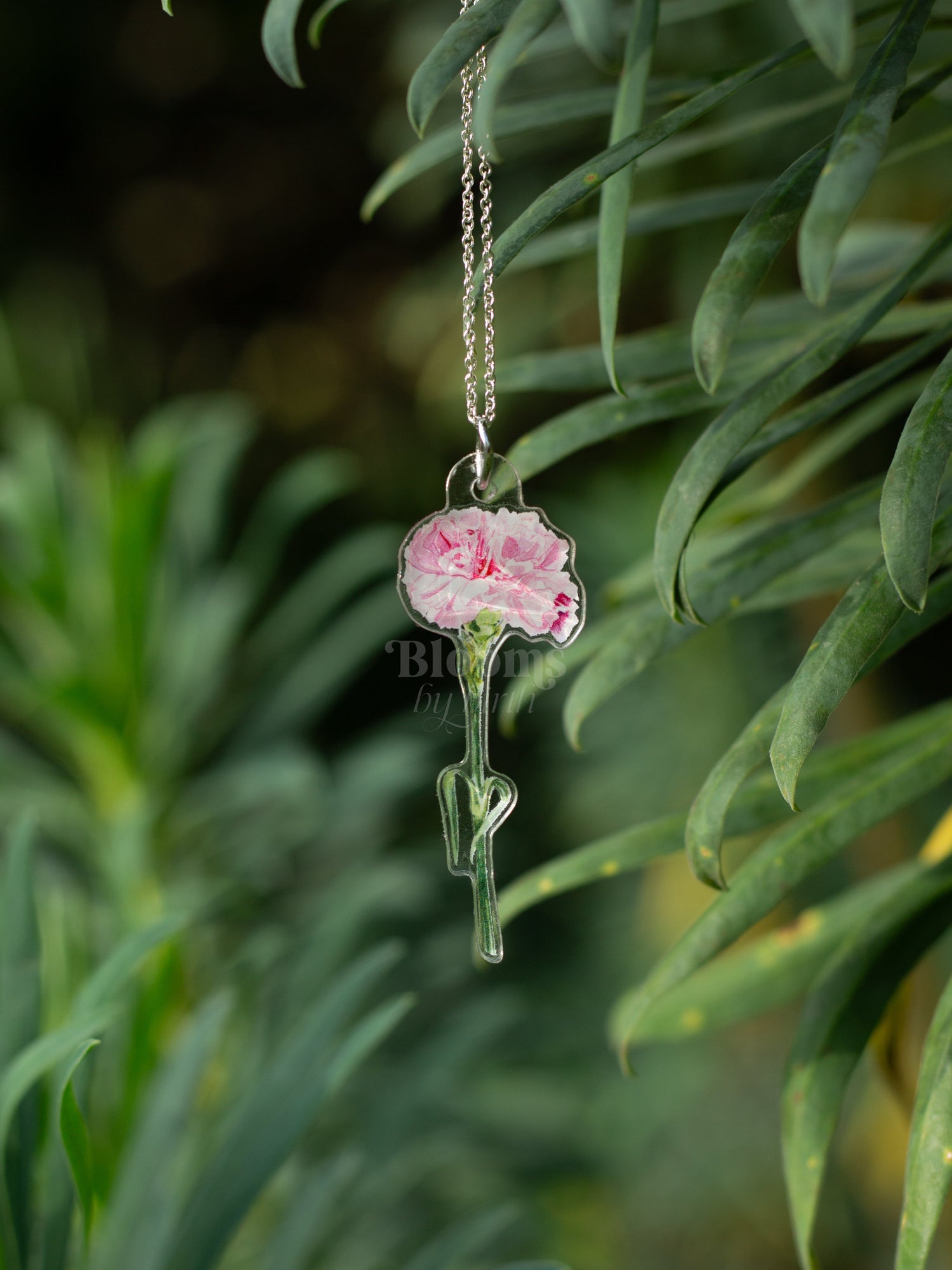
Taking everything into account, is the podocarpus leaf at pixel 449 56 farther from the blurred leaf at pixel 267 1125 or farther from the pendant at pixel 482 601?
the blurred leaf at pixel 267 1125

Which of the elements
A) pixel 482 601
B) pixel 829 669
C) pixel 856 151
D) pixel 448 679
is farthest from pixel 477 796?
pixel 448 679

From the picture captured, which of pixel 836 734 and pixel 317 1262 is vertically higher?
pixel 836 734

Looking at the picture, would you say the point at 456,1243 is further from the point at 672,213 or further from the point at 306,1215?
the point at 672,213

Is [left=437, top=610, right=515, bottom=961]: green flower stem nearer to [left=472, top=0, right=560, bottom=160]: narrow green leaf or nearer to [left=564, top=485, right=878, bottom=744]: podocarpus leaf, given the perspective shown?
[left=564, top=485, right=878, bottom=744]: podocarpus leaf

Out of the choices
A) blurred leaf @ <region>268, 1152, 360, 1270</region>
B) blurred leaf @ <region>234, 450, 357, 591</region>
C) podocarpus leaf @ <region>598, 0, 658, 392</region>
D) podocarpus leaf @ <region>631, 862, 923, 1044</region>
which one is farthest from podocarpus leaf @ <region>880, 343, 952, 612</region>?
blurred leaf @ <region>234, 450, 357, 591</region>

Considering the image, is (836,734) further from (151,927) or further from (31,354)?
(31,354)

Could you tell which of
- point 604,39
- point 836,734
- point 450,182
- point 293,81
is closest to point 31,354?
point 450,182
